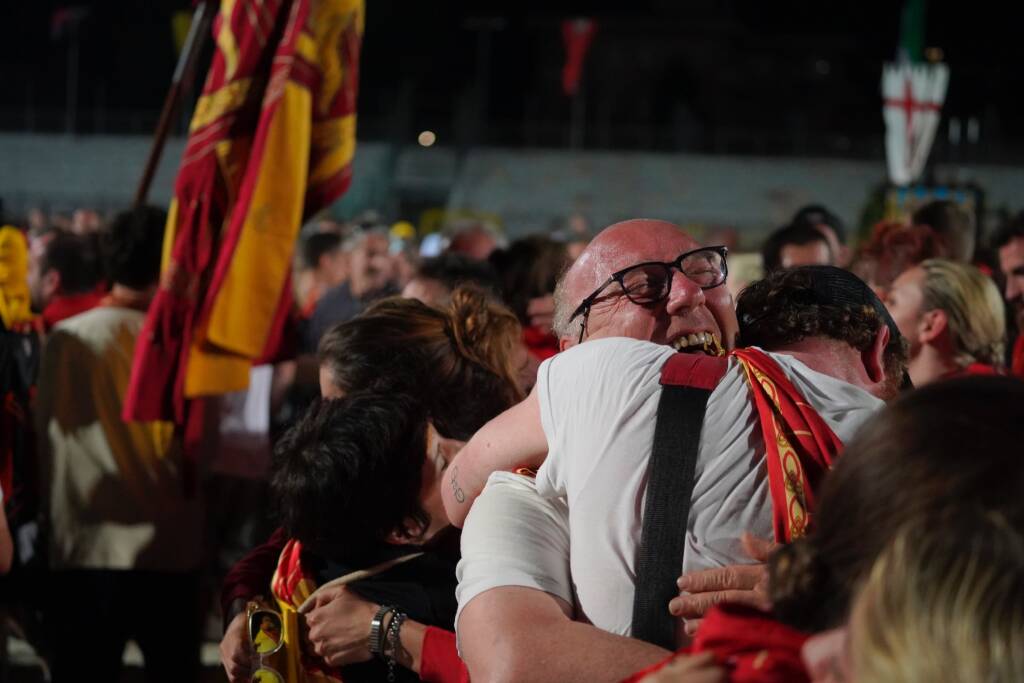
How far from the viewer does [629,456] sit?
2072mm

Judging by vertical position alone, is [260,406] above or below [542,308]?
below

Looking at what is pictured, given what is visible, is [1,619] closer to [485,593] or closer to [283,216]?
[283,216]

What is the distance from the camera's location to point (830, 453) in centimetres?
201

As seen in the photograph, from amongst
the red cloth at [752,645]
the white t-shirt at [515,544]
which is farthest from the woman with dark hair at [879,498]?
the white t-shirt at [515,544]

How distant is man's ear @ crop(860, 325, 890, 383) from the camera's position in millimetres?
2385

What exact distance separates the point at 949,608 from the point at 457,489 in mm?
1372

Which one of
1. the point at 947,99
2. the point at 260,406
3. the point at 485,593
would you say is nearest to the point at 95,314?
the point at 260,406

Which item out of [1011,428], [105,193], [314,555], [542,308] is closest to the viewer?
[1011,428]

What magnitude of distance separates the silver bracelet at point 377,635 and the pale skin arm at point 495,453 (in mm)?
319

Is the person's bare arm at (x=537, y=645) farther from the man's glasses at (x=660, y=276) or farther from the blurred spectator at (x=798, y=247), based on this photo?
the blurred spectator at (x=798, y=247)

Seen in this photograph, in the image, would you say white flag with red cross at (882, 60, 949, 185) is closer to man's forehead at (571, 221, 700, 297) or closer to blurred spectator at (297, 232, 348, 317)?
blurred spectator at (297, 232, 348, 317)

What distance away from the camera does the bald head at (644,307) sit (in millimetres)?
2531

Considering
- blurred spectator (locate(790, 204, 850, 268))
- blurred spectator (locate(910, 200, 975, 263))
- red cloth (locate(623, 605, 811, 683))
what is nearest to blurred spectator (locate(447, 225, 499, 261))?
blurred spectator (locate(790, 204, 850, 268))

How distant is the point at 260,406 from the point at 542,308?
164cm
